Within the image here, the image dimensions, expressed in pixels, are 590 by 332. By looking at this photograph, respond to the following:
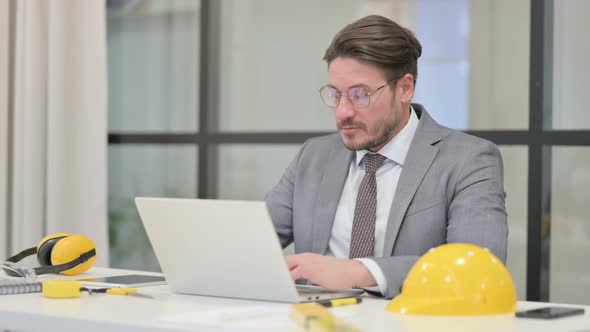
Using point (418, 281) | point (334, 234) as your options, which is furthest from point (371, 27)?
point (418, 281)

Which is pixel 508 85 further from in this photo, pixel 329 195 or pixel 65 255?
pixel 65 255

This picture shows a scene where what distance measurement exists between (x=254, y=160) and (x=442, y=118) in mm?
878

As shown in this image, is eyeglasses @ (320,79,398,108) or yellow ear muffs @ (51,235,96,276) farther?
eyeglasses @ (320,79,398,108)

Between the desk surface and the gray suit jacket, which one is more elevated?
the gray suit jacket

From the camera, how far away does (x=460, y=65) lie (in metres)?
3.50

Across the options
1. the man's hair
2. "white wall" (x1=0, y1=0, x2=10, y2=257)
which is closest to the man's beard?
the man's hair

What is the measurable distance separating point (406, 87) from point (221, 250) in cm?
98

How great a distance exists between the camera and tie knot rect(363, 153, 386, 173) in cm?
251

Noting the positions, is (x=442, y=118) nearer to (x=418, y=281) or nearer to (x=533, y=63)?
(x=533, y=63)

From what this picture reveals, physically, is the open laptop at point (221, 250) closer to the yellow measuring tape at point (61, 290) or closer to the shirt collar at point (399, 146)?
the yellow measuring tape at point (61, 290)

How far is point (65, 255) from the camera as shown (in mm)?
2340

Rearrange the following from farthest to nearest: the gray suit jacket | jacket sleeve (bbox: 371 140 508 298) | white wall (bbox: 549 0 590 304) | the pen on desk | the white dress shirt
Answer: white wall (bbox: 549 0 590 304)
the white dress shirt
the gray suit jacket
jacket sleeve (bbox: 371 140 508 298)
the pen on desk

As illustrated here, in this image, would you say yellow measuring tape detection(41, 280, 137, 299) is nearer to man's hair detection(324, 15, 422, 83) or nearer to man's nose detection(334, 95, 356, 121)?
man's nose detection(334, 95, 356, 121)

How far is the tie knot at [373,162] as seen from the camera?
2510 millimetres
